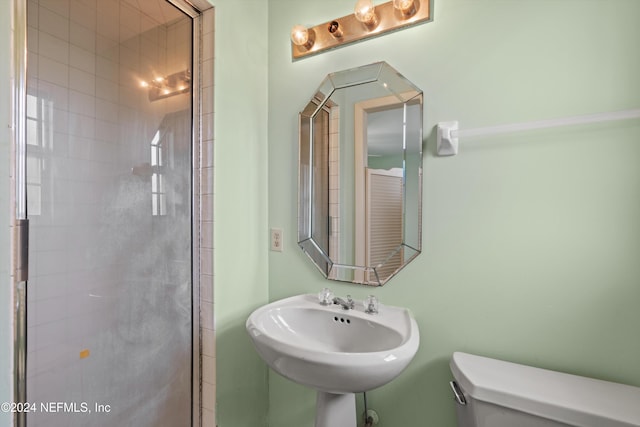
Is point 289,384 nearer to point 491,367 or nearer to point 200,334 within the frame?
point 200,334

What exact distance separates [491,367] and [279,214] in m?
1.00

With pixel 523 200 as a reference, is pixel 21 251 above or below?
below

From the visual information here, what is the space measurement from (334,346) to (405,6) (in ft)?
4.20

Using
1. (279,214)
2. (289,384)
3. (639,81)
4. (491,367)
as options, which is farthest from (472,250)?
(289,384)

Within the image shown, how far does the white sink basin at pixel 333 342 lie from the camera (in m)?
0.84

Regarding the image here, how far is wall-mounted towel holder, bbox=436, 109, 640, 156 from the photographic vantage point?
0.87m

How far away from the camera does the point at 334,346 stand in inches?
47.4

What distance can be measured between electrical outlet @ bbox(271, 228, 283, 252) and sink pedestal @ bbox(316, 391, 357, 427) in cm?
64

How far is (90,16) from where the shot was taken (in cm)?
99

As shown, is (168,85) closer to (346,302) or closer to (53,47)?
(53,47)

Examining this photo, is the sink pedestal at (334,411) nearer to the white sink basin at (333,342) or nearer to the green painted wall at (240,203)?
the white sink basin at (333,342)

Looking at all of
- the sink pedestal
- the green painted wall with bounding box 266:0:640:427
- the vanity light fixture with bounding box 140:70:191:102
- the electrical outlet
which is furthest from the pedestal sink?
the vanity light fixture with bounding box 140:70:191:102

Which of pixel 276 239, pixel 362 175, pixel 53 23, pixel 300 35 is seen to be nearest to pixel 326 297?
pixel 276 239

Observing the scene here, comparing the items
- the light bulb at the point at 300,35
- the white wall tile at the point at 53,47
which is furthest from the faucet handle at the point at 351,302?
the white wall tile at the point at 53,47
